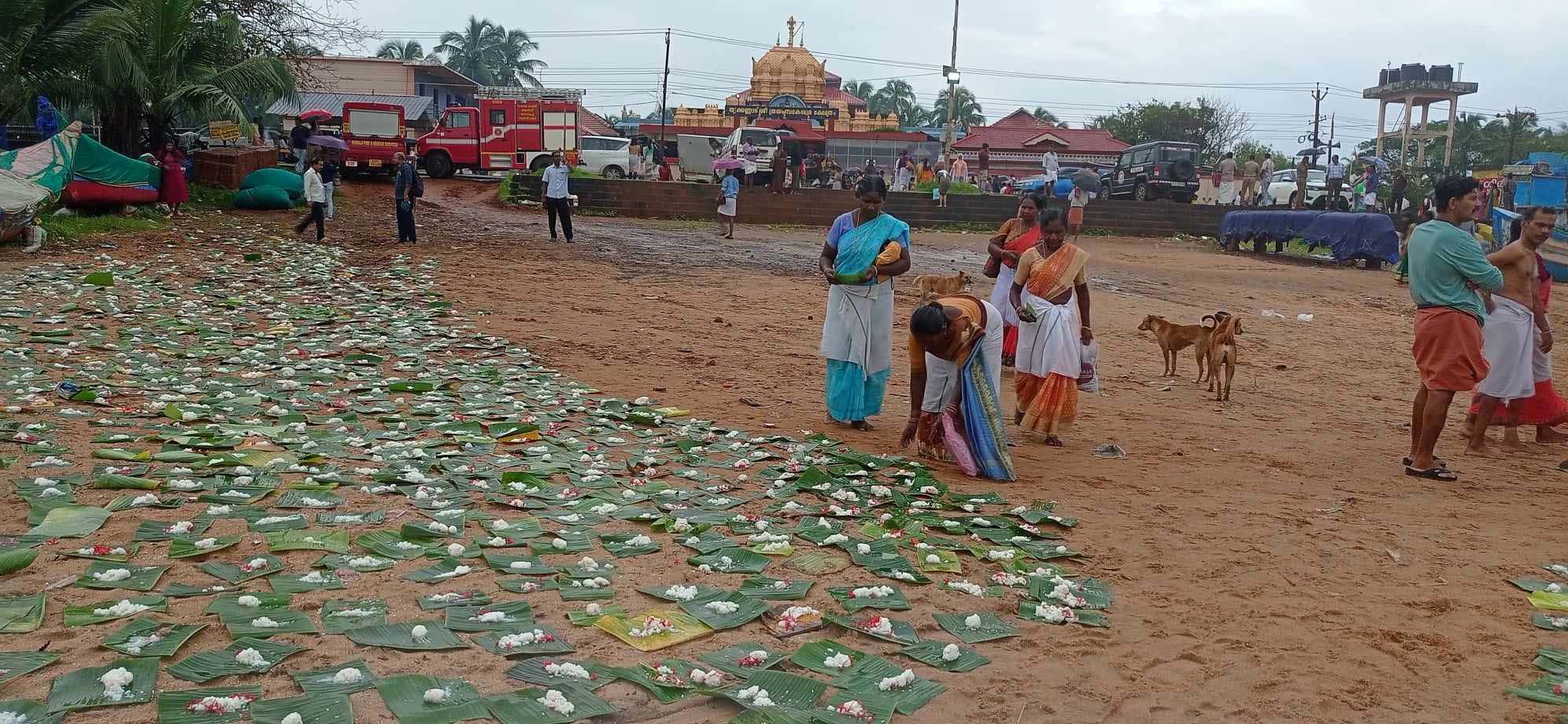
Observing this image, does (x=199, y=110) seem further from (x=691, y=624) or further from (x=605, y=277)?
(x=691, y=624)

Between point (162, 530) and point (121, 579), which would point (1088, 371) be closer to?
point (162, 530)

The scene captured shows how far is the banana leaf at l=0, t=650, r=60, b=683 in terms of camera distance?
332cm

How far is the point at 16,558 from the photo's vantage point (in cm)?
417

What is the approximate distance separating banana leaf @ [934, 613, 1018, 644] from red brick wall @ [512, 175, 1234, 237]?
72.1 feet

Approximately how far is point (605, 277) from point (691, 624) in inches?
463

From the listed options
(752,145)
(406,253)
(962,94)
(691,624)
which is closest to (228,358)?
(691,624)

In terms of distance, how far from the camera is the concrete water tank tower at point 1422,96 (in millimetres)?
54438

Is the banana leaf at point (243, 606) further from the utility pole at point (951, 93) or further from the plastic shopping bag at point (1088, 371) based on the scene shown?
the utility pole at point (951, 93)

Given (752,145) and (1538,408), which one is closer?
(1538,408)

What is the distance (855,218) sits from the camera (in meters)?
7.44

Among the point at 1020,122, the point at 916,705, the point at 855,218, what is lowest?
the point at 916,705

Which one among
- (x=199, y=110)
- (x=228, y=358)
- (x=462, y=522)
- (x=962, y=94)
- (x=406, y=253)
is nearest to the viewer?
(x=462, y=522)

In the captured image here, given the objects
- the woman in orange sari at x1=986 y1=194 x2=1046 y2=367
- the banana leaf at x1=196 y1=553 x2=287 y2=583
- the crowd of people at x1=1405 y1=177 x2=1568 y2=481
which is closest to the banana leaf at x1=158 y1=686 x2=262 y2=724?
the banana leaf at x1=196 y1=553 x2=287 y2=583

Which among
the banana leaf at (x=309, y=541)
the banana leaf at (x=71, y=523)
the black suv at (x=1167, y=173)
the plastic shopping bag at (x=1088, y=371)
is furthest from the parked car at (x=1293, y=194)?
the banana leaf at (x=71, y=523)
